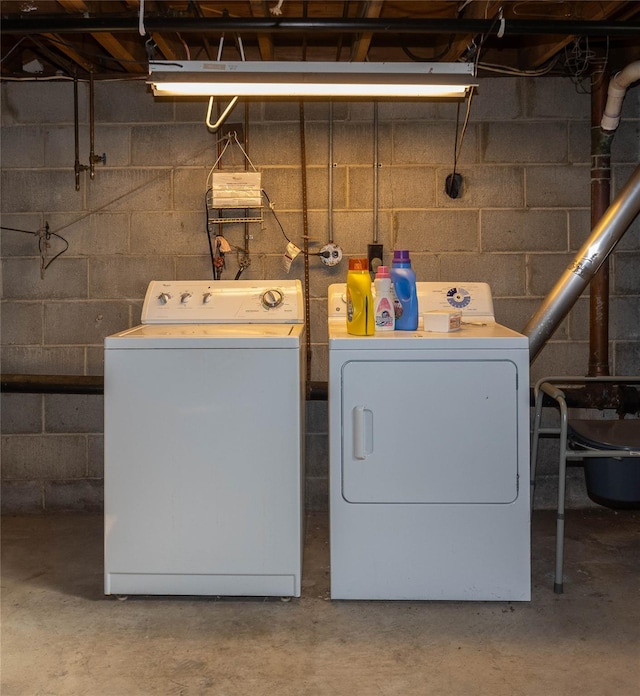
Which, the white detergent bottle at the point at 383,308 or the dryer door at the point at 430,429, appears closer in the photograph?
the dryer door at the point at 430,429

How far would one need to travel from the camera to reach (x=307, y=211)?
3.55m

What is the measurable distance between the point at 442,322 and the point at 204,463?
0.95m

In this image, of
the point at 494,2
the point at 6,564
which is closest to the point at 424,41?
the point at 494,2

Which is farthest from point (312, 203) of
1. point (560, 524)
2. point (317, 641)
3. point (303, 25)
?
point (317, 641)

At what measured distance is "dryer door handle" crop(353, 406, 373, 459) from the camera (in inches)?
99.6

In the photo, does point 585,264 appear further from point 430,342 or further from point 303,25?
point 303,25

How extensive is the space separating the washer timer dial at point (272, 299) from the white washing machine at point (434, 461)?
59 cm

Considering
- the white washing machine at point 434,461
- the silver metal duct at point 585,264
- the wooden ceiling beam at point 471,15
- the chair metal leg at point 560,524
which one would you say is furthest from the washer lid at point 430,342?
the wooden ceiling beam at point 471,15

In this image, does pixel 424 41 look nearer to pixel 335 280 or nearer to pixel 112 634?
pixel 335 280

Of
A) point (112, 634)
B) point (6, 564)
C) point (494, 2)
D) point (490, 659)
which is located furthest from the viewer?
point (6, 564)

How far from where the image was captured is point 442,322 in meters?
2.67

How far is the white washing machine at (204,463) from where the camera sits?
2.56 m

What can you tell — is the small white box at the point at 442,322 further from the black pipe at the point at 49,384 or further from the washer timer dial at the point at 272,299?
the black pipe at the point at 49,384

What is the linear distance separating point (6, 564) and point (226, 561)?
989 millimetres
